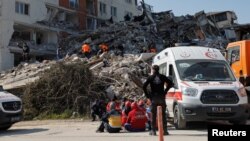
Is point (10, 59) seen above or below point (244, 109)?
above

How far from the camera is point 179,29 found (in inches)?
2115

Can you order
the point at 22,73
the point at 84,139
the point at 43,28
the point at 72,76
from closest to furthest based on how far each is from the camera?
the point at 84,139, the point at 72,76, the point at 22,73, the point at 43,28

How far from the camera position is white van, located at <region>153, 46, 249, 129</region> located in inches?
543

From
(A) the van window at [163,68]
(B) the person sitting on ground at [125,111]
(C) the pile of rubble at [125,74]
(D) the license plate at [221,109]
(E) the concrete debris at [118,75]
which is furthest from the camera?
(E) the concrete debris at [118,75]

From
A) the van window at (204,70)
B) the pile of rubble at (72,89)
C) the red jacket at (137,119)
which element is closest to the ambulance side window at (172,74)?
the van window at (204,70)

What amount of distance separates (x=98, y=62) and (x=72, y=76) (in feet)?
18.6

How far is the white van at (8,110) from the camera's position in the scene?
16.3m

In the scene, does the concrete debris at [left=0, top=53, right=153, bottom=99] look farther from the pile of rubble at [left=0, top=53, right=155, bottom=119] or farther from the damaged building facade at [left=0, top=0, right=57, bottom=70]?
the damaged building facade at [left=0, top=0, right=57, bottom=70]

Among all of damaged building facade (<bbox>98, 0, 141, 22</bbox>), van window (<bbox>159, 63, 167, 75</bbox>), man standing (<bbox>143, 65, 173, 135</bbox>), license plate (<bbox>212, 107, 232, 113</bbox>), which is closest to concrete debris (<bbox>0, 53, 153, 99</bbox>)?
van window (<bbox>159, 63, 167, 75</bbox>)

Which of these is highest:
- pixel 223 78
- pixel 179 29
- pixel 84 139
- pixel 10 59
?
pixel 179 29

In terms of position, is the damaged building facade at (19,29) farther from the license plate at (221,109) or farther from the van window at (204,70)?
the license plate at (221,109)

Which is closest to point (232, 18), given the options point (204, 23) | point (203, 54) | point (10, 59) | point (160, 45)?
point (204, 23)

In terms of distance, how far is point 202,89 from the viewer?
45.5 ft

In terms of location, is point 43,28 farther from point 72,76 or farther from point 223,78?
point 223,78
